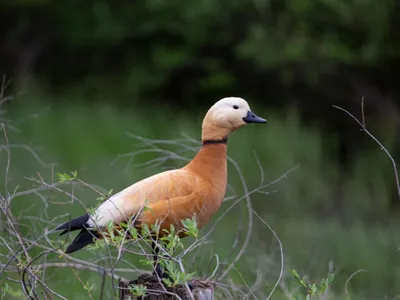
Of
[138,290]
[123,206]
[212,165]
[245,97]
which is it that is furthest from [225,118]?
[245,97]

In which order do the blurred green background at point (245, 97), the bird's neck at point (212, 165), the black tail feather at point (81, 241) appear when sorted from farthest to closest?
the blurred green background at point (245, 97)
the bird's neck at point (212, 165)
the black tail feather at point (81, 241)

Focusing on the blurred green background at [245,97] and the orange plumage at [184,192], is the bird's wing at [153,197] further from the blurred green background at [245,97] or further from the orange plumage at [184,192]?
the blurred green background at [245,97]

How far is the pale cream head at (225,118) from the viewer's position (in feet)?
12.4

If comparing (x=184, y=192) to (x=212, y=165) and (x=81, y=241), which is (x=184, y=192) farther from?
(x=81, y=241)

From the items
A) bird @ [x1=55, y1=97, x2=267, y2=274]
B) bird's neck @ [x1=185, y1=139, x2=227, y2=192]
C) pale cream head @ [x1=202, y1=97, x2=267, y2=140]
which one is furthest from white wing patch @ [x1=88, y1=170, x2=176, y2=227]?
pale cream head @ [x1=202, y1=97, x2=267, y2=140]

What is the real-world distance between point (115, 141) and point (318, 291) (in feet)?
19.9

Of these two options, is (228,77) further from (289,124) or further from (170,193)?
(170,193)

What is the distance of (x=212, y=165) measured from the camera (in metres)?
3.78

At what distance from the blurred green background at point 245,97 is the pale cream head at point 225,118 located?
2.04 metres

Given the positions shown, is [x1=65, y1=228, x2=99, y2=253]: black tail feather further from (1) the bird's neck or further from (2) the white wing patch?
(1) the bird's neck

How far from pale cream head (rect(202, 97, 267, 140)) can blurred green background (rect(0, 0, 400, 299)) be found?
2.04 m

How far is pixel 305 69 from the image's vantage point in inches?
435

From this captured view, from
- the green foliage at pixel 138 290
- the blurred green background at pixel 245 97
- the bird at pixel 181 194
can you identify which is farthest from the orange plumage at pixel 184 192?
the blurred green background at pixel 245 97

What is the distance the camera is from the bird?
3.45 metres
